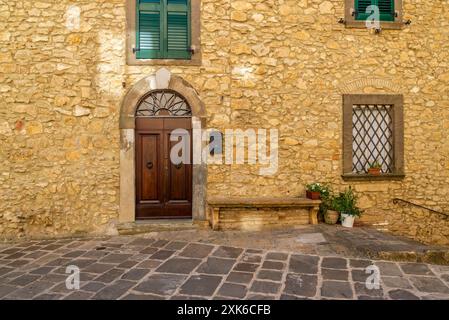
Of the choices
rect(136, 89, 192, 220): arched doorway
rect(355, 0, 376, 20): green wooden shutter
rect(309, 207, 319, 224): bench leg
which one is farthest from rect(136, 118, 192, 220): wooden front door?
rect(355, 0, 376, 20): green wooden shutter

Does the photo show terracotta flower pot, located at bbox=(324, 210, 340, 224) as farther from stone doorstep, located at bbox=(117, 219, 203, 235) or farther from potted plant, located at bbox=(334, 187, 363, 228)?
stone doorstep, located at bbox=(117, 219, 203, 235)

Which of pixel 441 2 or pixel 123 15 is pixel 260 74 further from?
pixel 441 2

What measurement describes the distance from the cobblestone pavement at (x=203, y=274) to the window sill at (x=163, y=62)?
331cm

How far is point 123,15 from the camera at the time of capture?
5656 millimetres

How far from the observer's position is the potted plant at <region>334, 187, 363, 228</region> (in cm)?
569

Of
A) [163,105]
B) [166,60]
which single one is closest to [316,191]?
[163,105]

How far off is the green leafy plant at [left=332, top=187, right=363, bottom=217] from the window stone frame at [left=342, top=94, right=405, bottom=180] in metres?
0.32

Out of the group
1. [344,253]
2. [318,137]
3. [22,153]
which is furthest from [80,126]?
[344,253]

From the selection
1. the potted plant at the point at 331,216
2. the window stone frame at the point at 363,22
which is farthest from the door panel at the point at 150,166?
the window stone frame at the point at 363,22

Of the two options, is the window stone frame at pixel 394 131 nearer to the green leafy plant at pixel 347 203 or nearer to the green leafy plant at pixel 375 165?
the green leafy plant at pixel 375 165

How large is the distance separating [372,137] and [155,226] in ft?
15.3

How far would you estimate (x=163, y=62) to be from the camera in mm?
5734

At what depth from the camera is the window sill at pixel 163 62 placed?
18.6ft

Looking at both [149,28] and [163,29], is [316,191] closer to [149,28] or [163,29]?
[163,29]
